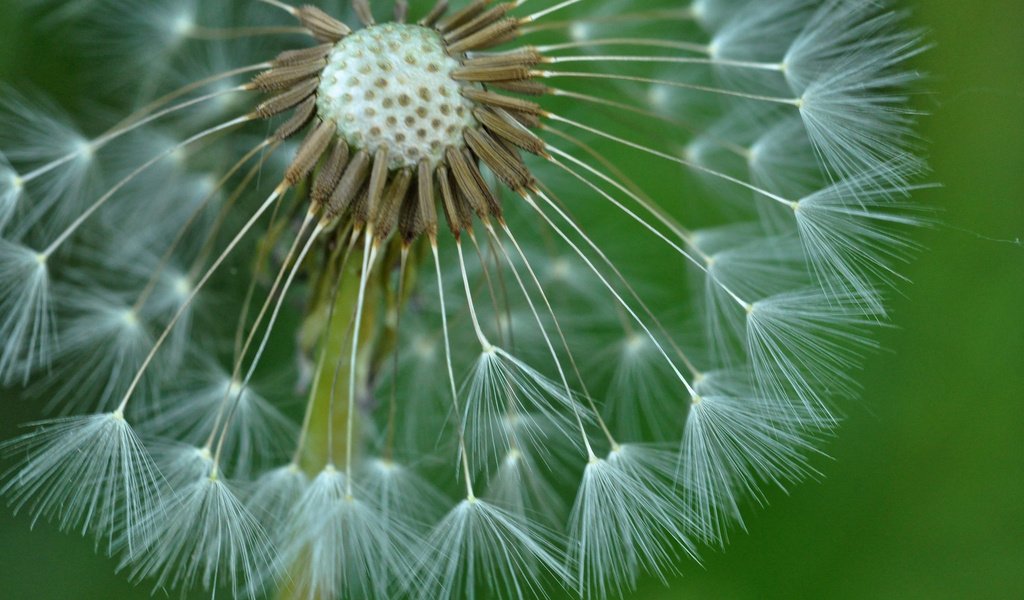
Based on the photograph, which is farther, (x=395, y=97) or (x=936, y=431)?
(x=936, y=431)

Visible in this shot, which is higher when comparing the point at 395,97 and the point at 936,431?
the point at 395,97

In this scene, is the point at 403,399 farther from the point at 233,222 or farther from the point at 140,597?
the point at 140,597

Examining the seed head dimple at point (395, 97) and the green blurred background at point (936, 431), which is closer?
the seed head dimple at point (395, 97)

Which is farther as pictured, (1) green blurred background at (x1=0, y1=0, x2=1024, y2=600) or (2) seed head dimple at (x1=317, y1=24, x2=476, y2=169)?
(1) green blurred background at (x1=0, y1=0, x2=1024, y2=600)

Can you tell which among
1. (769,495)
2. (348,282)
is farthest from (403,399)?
(769,495)
